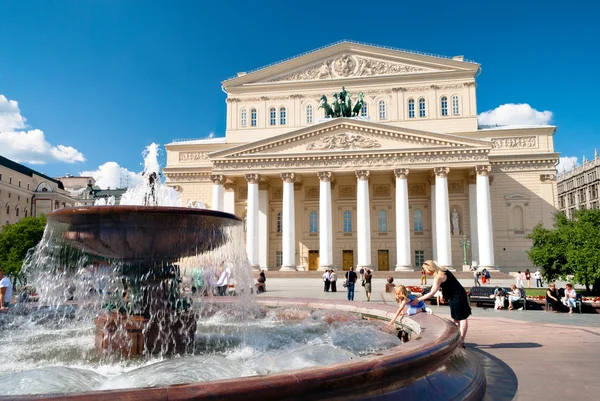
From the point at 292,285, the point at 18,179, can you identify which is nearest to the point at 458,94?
the point at 292,285

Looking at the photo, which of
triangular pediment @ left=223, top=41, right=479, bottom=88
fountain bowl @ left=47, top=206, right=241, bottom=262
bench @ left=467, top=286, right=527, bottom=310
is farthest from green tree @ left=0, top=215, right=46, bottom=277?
fountain bowl @ left=47, top=206, right=241, bottom=262

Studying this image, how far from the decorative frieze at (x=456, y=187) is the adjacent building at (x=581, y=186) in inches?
1486

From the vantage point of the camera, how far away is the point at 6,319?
8.38 meters

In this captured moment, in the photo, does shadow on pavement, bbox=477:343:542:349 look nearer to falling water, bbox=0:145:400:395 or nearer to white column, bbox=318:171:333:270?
falling water, bbox=0:145:400:395

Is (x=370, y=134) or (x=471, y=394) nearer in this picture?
(x=471, y=394)

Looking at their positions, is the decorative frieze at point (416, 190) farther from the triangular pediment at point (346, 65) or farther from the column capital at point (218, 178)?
the column capital at point (218, 178)

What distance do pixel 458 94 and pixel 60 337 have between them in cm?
4047

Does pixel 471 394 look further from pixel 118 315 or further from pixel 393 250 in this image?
pixel 393 250

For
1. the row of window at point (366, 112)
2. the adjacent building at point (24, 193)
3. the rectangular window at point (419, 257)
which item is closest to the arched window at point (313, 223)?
the rectangular window at point (419, 257)

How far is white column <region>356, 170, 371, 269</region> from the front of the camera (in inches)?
1334

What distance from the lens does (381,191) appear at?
3975 centimetres

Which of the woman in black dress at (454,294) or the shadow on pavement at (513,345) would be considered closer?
the woman in black dress at (454,294)

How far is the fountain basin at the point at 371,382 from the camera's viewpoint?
2.66 meters

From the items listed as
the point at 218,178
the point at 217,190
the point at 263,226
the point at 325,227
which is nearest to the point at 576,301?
the point at 325,227
